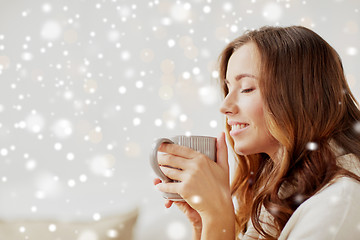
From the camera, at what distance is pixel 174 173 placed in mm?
880

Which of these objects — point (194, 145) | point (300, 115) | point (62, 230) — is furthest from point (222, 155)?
point (62, 230)

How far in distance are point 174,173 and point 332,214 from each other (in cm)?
35

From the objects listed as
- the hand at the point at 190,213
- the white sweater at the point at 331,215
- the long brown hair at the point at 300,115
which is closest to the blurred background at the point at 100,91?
the hand at the point at 190,213

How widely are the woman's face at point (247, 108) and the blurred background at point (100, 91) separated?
0.75m

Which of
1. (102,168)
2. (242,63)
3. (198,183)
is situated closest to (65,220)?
(102,168)

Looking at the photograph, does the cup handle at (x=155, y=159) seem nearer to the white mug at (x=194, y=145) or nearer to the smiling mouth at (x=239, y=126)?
the white mug at (x=194, y=145)

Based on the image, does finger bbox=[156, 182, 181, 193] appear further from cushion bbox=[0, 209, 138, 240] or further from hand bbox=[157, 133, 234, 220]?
cushion bbox=[0, 209, 138, 240]

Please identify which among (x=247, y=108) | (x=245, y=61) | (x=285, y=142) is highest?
(x=245, y=61)

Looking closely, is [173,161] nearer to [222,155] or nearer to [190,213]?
[222,155]

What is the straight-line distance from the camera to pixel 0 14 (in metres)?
1.89

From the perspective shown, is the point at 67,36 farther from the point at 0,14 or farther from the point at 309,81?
the point at 309,81

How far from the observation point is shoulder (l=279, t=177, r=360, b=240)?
74 cm

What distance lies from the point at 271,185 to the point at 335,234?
0.25 m

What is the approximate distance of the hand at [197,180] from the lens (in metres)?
0.86
